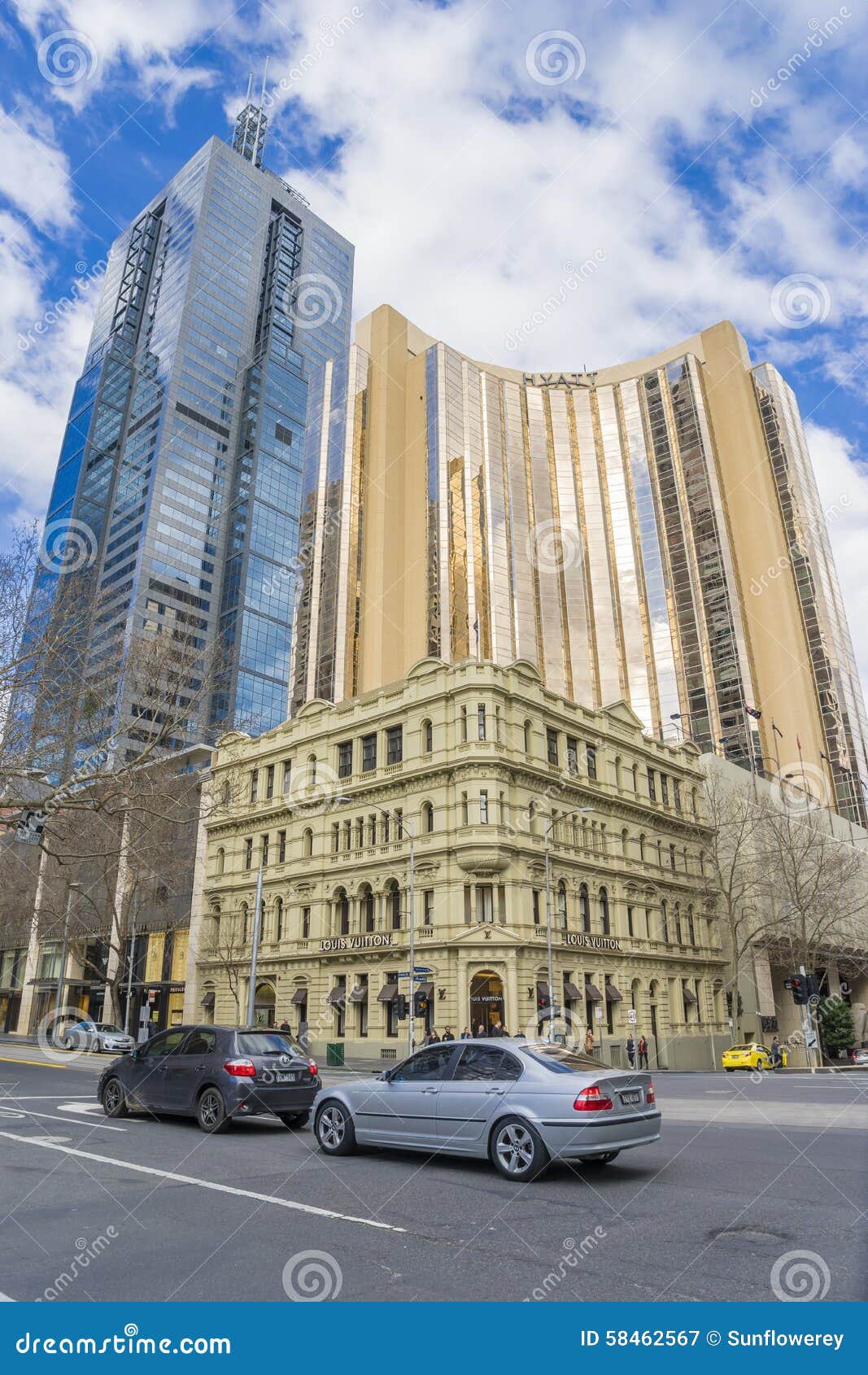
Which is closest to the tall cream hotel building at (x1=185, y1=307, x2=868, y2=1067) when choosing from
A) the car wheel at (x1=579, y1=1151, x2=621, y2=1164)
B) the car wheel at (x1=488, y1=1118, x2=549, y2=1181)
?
the car wheel at (x1=579, y1=1151, x2=621, y2=1164)

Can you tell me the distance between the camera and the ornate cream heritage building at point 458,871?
1451 inches

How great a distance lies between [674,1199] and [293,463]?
152460mm

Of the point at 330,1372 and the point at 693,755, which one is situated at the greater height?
the point at 693,755

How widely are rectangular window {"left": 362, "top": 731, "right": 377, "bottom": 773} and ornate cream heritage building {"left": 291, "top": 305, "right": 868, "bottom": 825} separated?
131ft

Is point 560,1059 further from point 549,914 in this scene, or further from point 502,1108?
point 549,914

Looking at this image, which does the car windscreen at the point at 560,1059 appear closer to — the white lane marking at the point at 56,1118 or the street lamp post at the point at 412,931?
the white lane marking at the point at 56,1118

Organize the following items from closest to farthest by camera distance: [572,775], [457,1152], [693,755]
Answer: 1. [457,1152]
2. [572,775]
3. [693,755]

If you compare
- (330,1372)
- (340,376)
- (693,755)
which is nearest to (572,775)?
(693,755)

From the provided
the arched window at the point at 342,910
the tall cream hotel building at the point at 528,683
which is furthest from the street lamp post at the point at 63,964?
the arched window at the point at 342,910

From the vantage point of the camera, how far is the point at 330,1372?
13.3ft

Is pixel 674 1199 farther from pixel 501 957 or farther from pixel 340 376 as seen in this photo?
pixel 340 376

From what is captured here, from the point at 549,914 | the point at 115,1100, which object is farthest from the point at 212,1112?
the point at 549,914

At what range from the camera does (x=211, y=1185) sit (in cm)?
835

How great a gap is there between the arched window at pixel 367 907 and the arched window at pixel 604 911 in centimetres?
1129
